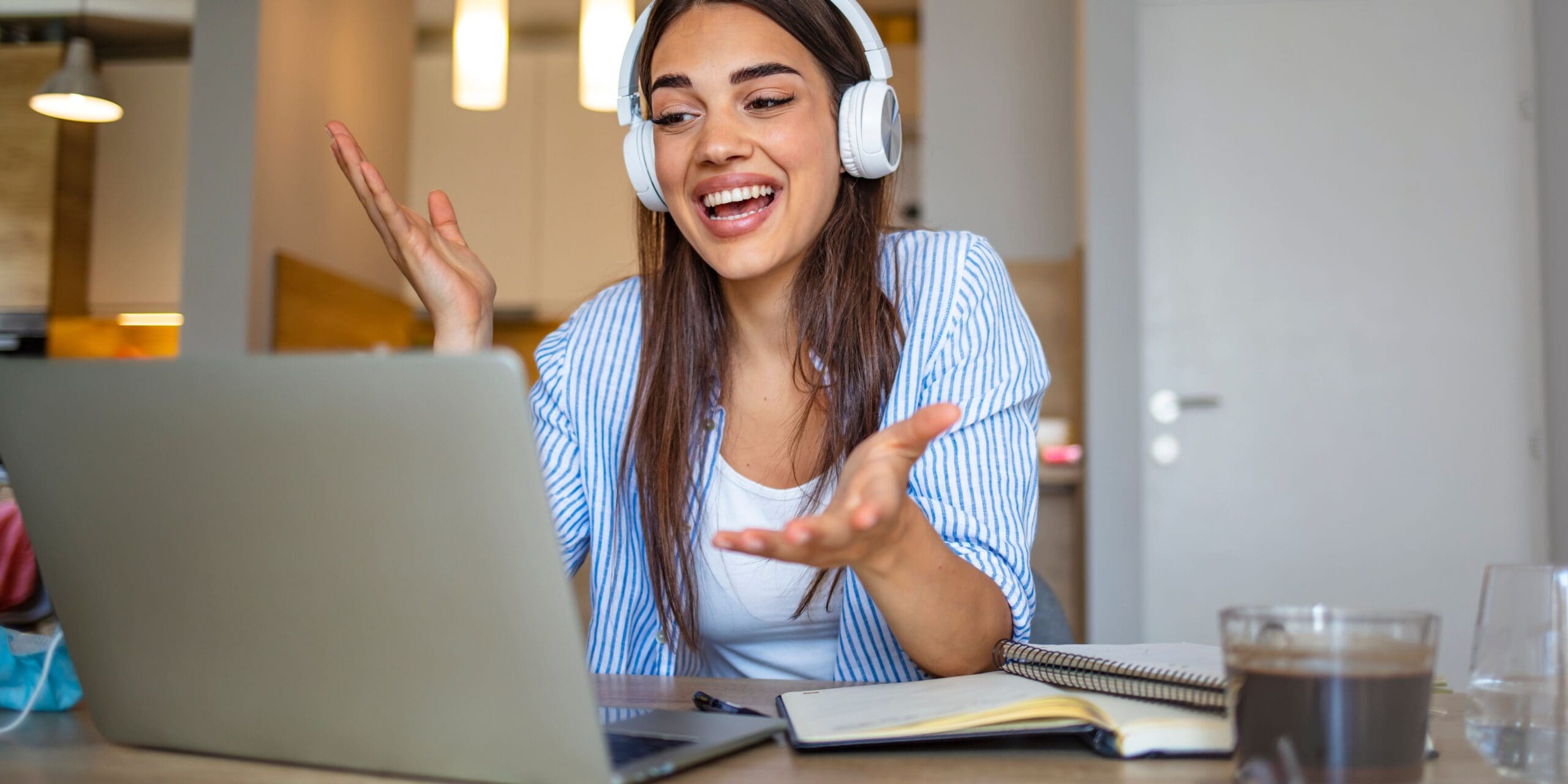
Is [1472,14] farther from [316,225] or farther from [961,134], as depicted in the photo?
[316,225]

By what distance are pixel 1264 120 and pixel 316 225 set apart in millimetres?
2826

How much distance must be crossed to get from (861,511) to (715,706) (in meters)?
0.22

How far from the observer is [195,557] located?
0.57 meters

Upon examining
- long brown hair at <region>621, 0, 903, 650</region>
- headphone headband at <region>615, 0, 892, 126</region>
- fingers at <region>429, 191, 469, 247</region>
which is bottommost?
long brown hair at <region>621, 0, 903, 650</region>

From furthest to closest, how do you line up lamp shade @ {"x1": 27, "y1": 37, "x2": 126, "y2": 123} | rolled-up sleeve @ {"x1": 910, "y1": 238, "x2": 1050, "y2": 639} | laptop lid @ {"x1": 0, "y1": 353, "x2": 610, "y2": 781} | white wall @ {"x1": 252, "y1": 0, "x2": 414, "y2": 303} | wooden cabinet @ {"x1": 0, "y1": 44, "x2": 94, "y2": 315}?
1. wooden cabinet @ {"x1": 0, "y1": 44, "x2": 94, "y2": 315}
2. lamp shade @ {"x1": 27, "y1": 37, "x2": 126, "y2": 123}
3. white wall @ {"x1": 252, "y1": 0, "x2": 414, "y2": 303}
4. rolled-up sleeve @ {"x1": 910, "y1": 238, "x2": 1050, "y2": 639}
5. laptop lid @ {"x1": 0, "y1": 353, "x2": 610, "y2": 781}

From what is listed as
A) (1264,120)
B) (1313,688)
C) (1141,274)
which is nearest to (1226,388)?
(1141,274)

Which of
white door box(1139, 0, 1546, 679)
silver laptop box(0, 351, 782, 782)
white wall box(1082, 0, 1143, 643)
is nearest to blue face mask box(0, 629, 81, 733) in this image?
silver laptop box(0, 351, 782, 782)

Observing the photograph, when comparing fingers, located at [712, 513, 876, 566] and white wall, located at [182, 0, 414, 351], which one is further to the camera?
white wall, located at [182, 0, 414, 351]

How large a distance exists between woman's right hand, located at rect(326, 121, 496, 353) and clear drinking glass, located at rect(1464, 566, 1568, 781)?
0.87 metres

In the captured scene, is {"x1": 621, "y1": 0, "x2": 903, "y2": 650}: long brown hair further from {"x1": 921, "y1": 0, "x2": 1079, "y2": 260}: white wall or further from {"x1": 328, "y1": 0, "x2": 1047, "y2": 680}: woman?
{"x1": 921, "y1": 0, "x2": 1079, "y2": 260}: white wall

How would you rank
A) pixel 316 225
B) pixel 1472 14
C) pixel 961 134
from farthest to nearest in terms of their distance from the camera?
pixel 316 225 → pixel 961 134 → pixel 1472 14

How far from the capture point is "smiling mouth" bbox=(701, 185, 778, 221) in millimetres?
1229

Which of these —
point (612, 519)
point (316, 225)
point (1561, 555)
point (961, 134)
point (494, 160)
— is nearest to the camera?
point (612, 519)

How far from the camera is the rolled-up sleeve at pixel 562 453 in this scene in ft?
4.14
